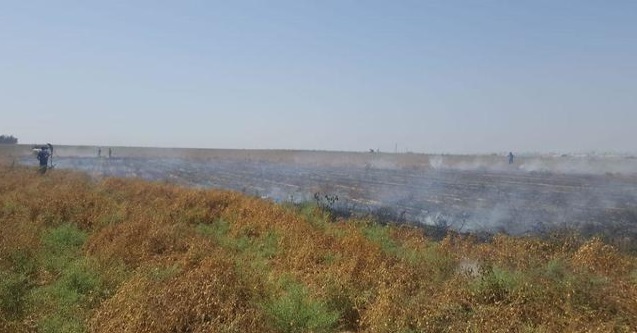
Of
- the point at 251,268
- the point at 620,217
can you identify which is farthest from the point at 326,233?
the point at 620,217

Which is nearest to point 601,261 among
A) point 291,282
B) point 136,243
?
point 291,282

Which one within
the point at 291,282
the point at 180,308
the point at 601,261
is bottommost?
the point at 291,282

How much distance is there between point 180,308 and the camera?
630 centimetres

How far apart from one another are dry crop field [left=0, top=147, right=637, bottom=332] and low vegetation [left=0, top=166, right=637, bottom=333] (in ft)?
0.09

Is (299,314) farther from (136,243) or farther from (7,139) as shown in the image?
(7,139)

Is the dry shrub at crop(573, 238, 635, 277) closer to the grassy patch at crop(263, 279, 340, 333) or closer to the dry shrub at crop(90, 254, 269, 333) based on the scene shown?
the grassy patch at crop(263, 279, 340, 333)

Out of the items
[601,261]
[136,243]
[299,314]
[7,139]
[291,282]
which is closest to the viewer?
[299,314]

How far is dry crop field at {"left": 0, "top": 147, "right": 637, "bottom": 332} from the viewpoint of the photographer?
630cm

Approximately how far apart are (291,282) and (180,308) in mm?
2553

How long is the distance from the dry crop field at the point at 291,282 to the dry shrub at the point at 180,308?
0.02 meters

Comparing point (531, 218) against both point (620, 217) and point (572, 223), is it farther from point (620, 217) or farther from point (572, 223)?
point (620, 217)

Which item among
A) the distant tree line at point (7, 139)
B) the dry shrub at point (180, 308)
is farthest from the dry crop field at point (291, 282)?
the distant tree line at point (7, 139)

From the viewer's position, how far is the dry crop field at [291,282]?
6.30 m

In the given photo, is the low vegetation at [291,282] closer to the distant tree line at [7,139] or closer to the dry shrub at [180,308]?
the dry shrub at [180,308]
